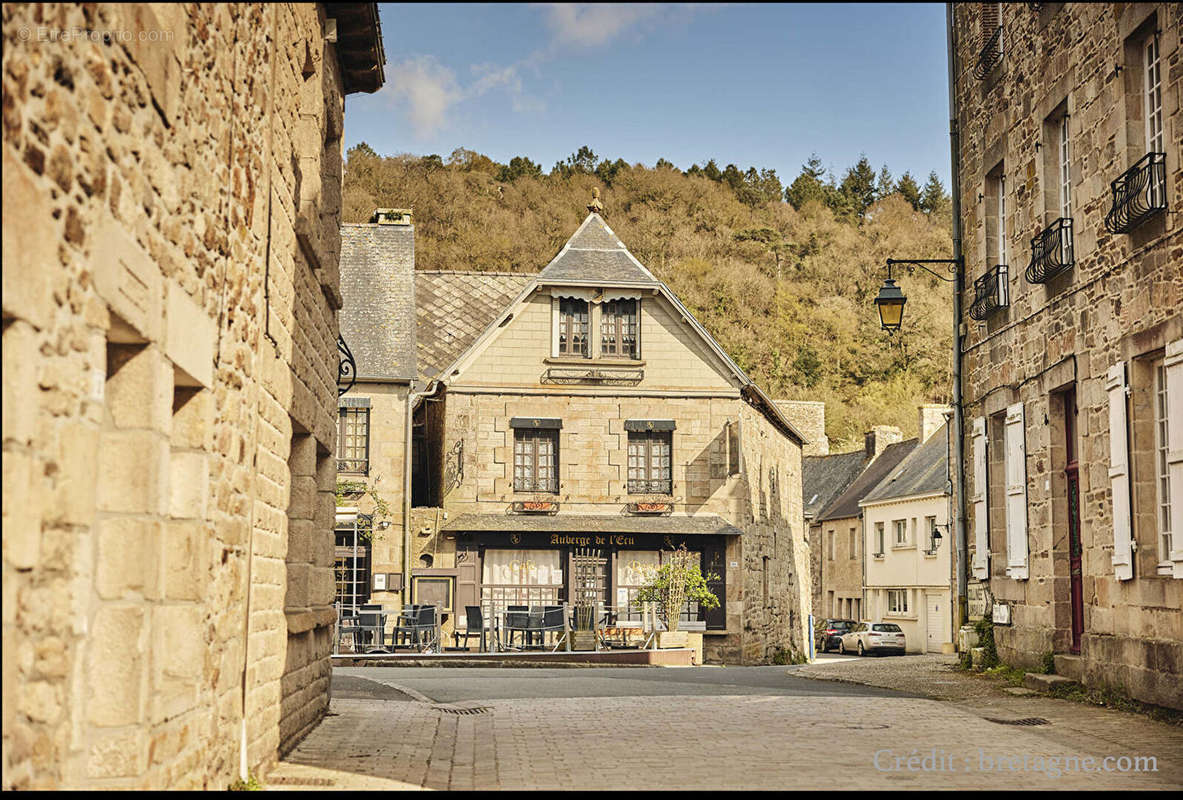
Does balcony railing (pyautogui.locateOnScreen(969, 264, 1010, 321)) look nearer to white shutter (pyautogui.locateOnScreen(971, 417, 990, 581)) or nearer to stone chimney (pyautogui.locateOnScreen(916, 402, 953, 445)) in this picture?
white shutter (pyautogui.locateOnScreen(971, 417, 990, 581))

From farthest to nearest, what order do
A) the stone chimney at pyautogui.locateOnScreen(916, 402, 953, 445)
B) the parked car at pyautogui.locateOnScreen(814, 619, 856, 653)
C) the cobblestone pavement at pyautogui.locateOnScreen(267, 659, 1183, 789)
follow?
the stone chimney at pyautogui.locateOnScreen(916, 402, 953, 445) → the parked car at pyautogui.locateOnScreen(814, 619, 856, 653) → the cobblestone pavement at pyautogui.locateOnScreen(267, 659, 1183, 789)

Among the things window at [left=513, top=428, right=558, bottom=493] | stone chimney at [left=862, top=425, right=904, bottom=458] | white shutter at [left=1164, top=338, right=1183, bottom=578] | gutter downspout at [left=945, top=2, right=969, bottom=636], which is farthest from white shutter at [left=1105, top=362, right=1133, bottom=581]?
stone chimney at [left=862, top=425, right=904, bottom=458]

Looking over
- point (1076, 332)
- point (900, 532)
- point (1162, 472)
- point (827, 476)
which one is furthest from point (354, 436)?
point (827, 476)

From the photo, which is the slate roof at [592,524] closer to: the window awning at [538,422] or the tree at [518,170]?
the window awning at [538,422]

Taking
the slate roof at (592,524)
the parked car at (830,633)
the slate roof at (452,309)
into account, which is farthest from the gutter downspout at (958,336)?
the parked car at (830,633)

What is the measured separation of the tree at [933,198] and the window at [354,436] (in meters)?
56.0

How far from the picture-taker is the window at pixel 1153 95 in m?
11.2

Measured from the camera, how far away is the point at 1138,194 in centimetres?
1089

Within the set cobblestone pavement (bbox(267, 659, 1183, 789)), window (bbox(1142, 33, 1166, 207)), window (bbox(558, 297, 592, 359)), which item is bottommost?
cobblestone pavement (bbox(267, 659, 1183, 789))

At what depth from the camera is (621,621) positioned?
88.3ft

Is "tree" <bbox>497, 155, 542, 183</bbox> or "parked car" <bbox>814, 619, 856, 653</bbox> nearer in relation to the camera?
"parked car" <bbox>814, 619, 856, 653</bbox>

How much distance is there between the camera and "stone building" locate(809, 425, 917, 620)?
43969mm

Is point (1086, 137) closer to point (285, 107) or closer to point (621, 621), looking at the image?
point (285, 107)

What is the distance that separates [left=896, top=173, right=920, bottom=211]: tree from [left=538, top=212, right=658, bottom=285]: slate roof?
51767 mm
